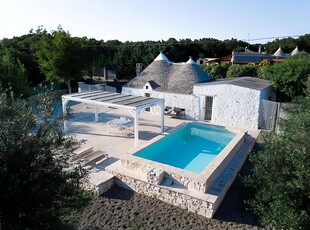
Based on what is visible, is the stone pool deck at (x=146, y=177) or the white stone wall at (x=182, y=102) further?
the white stone wall at (x=182, y=102)

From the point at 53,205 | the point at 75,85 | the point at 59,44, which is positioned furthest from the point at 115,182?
the point at 75,85

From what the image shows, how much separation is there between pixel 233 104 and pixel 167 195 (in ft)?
38.3

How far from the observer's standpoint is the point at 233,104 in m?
20.0

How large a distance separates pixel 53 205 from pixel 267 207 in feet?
22.8

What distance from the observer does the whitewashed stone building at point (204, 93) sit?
767 inches

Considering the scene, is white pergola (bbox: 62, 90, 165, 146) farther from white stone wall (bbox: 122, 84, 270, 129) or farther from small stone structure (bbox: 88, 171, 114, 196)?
white stone wall (bbox: 122, 84, 270, 129)

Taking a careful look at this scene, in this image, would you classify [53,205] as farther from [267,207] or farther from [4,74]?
[4,74]

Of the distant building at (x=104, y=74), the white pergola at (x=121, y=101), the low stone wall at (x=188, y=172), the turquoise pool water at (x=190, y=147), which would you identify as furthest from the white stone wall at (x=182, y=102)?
the distant building at (x=104, y=74)

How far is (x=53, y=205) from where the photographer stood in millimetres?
5660

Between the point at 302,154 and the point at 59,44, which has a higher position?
the point at 59,44

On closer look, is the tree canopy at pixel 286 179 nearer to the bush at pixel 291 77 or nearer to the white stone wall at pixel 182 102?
the bush at pixel 291 77

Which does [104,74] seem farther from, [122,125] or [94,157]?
[94,157]

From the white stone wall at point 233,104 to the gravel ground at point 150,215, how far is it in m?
9.65

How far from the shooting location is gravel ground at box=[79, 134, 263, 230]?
364 inches
